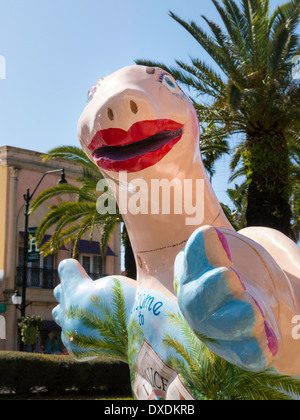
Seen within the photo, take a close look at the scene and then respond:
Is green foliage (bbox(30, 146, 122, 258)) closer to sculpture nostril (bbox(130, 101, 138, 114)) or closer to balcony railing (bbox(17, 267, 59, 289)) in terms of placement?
sculpture nostril (bbox(130, 101, 138, 114))

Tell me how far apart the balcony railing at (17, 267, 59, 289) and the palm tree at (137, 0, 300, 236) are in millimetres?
15175

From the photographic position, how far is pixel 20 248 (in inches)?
931

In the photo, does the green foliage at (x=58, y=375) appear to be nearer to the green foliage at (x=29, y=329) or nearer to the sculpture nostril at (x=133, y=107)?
the green foliage at (x=29, y=329)

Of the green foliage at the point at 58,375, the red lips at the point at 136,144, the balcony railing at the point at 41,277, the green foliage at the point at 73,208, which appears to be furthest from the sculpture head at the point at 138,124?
the balcony railing at the point at 41,277

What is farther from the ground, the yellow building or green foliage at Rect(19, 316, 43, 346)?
the yellow building

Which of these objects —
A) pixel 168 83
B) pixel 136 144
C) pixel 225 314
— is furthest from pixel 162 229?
pixel 225 314

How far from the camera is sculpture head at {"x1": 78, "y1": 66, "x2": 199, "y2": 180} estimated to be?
2.67 m

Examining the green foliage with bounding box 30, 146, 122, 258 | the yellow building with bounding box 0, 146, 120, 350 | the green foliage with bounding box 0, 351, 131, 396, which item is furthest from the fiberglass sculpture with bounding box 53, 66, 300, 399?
the yellow building with bounding box 0, 146, 120, 350

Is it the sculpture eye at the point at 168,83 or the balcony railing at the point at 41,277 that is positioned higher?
the sculpture eye at the point at 168,83

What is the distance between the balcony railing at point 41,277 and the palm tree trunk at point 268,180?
1515 centimetres

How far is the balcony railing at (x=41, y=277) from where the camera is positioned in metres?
24.0

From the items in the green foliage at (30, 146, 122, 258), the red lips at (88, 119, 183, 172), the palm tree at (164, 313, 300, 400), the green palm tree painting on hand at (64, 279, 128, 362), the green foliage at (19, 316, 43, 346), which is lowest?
the green foliage at (19, 316, 43, 346)
